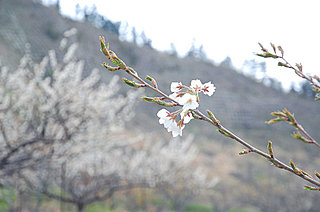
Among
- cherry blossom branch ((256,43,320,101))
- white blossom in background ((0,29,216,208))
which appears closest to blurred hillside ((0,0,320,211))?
white blossom in background ((0,29,216,208))

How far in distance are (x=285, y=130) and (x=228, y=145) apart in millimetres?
5312

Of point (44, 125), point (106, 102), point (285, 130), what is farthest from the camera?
point (285, 130)

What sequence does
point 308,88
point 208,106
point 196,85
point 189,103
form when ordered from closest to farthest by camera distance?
1. point 189,103
2. point 196,85
3. point 308,88
4. point 208,106

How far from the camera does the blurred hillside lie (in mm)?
19141

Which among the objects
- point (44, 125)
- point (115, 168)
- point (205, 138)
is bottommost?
point (205, 138)

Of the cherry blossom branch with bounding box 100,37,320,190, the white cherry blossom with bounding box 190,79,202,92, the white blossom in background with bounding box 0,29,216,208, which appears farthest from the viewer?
the white blossom in background with bounding box 0,29,216,208

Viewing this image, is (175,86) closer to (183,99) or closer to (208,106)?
(183,99)

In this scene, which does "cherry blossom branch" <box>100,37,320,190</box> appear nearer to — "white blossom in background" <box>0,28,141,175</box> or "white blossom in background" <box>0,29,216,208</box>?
"white blossom in background" <box>0,29,216,208</box>

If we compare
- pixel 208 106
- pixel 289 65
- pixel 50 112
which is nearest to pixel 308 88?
pixel 208 106

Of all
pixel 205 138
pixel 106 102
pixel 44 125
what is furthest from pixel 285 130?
pixel 44 125

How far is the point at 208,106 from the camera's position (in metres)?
28.0

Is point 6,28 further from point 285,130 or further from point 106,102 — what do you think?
point 285,130

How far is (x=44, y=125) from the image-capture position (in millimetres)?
4625

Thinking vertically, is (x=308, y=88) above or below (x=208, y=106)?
above
